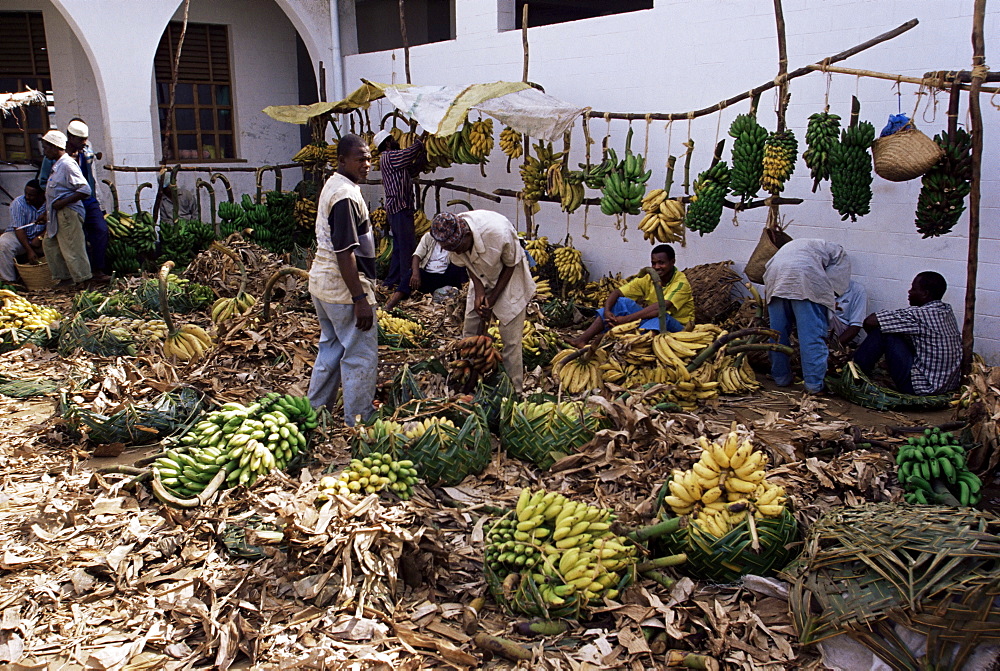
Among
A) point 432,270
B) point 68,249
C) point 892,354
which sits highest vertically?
point 68,249

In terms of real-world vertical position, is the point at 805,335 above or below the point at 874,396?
above

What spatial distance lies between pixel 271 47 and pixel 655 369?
1044 centimetres

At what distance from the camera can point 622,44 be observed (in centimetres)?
823

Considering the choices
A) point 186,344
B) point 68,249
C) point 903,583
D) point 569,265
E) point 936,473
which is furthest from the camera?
point 68,249

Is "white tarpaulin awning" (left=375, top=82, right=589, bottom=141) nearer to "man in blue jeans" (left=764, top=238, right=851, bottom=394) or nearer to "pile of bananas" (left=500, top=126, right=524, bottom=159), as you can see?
"pile of bananas" (left=500, top=126, right=524, bottom=159)

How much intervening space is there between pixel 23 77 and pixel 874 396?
12448 mm

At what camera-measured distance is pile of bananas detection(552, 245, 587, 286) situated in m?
8.34

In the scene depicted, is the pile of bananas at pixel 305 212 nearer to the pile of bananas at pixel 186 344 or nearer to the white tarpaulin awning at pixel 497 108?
the white tarpaulin awning at pixel 497 108

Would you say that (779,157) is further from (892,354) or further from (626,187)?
(892,354)

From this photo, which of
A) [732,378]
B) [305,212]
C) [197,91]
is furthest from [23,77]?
[732,378]

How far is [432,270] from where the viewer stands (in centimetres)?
841

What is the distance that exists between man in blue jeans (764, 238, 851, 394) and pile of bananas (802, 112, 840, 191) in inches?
23.0

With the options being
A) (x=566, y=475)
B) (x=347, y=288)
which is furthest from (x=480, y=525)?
(x=347, y=288)

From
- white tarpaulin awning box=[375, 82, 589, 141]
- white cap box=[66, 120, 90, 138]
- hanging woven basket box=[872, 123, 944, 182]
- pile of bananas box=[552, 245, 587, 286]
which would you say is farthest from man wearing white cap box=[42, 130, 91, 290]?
hanging woven basket box=[872, 123, 944, 182]
